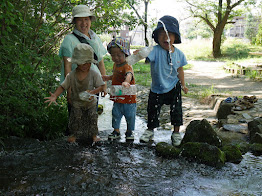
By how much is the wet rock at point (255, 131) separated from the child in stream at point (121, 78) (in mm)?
1788

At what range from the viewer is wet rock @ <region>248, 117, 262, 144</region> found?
407 centimetres

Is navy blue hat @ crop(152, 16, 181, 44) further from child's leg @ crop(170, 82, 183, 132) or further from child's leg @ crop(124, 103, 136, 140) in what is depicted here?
child's leg @ crop(124, 103, 136, 140)

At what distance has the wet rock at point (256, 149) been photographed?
377 centimetres

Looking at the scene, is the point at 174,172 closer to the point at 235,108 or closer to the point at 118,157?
the point at 118,157

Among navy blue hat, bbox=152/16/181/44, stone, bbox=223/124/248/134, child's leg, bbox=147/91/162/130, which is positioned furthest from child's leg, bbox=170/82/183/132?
stone, bbox=223/124/248/134

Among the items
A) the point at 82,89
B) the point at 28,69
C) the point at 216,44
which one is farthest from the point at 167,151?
the point at 216,44

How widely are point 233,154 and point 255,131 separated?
1.01 metres

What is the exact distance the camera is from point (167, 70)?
158 inches

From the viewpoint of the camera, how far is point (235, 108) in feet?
18.8

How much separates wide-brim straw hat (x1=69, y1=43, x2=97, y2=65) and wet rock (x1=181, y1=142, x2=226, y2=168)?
1618 millimetres

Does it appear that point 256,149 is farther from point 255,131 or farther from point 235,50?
point 235,50

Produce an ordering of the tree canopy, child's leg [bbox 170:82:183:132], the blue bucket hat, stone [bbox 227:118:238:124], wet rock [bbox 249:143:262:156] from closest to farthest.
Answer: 1. the blue bucket hat
2. wet rock [bbox 249:143:262:156]
3. child's leg [bbox 170:82:183:132]
4. stone [bbox 227:118:238:124]
5. the tree canopy

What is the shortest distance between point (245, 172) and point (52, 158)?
2216 millimetres

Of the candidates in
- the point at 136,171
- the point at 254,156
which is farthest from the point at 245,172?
the point at 136,171
